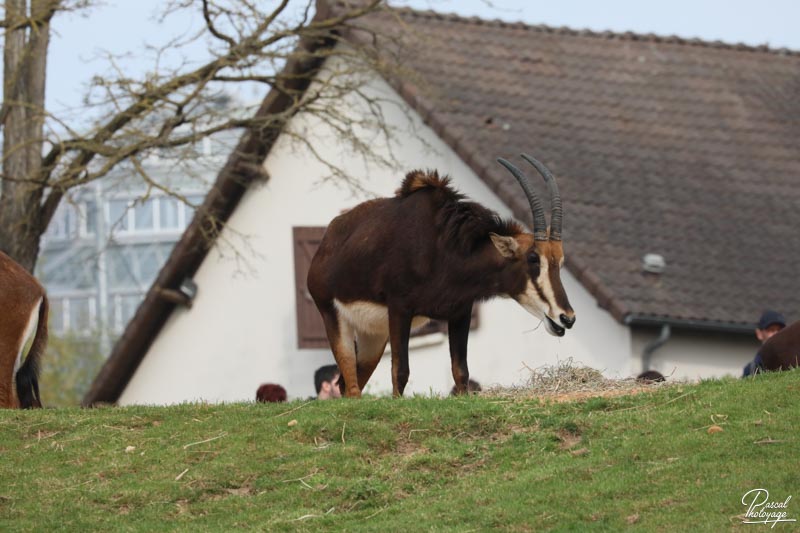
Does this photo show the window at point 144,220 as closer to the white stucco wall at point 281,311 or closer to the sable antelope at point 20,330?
the white stucco wall at point 281,311

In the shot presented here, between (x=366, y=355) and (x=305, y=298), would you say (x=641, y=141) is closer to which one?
(x=305, y=298)

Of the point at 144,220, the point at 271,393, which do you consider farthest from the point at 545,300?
the point at 144,220

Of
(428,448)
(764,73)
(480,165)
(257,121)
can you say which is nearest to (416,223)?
(428,448)

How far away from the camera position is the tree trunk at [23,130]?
70.7 ft

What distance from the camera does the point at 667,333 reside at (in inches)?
898

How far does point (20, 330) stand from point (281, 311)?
13.4 meters

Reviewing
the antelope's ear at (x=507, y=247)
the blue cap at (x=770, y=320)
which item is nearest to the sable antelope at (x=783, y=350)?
the blue cap at (x=770, y=320)

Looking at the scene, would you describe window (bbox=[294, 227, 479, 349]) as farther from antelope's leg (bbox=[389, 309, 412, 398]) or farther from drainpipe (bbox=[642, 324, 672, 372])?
antelope's leg (bbox=[389, 309, 412, 398])

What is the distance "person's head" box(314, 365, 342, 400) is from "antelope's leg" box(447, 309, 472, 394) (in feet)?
8.08

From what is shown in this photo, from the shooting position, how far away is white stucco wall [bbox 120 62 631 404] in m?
24.7

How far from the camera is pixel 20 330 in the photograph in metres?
14.0

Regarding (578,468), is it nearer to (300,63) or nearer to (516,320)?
(516,320)

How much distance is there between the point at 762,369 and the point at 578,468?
12.7 ft

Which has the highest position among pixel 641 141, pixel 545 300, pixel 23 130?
pixel 641 141
